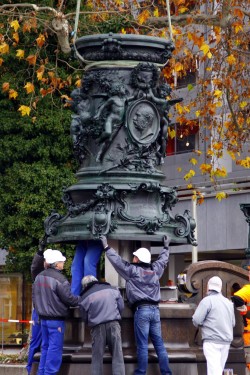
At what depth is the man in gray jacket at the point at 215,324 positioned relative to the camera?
1603 cm

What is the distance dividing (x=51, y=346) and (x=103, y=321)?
898mm

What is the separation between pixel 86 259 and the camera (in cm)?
1580

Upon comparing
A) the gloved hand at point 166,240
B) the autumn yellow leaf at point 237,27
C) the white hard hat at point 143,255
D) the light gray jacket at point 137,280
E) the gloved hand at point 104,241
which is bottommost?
the light gray jacket at point 137,280

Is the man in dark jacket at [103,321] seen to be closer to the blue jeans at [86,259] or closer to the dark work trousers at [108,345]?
the dark work trousers at [108,345]

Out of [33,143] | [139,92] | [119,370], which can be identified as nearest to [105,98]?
[139,92]

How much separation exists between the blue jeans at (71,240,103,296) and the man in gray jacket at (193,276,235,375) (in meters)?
1.36

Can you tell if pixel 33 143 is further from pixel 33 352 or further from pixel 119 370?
pixel 119 370

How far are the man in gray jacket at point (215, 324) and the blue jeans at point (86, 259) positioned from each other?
1.36m

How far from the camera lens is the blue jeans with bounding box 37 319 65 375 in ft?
50.6

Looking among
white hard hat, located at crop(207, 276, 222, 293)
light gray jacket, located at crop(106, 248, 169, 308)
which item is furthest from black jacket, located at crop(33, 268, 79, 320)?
white hard hat, located at crop(207, 276, 222, 293)

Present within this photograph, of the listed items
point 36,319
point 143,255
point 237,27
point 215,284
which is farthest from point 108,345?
point 237,27

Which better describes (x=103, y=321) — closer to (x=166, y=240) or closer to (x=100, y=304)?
(x=100, y=304)

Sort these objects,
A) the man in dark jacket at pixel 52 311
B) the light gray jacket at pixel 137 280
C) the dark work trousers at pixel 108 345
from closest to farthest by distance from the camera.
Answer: the dark work trousers at pixel 108 345, the light gray jacket at pixel 137 280, the man in dark jacket at pixel 52 311

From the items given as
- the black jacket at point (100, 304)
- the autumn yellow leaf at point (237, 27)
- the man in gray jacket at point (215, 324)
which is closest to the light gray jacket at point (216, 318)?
the man in gray jacket at point (215, 324)
